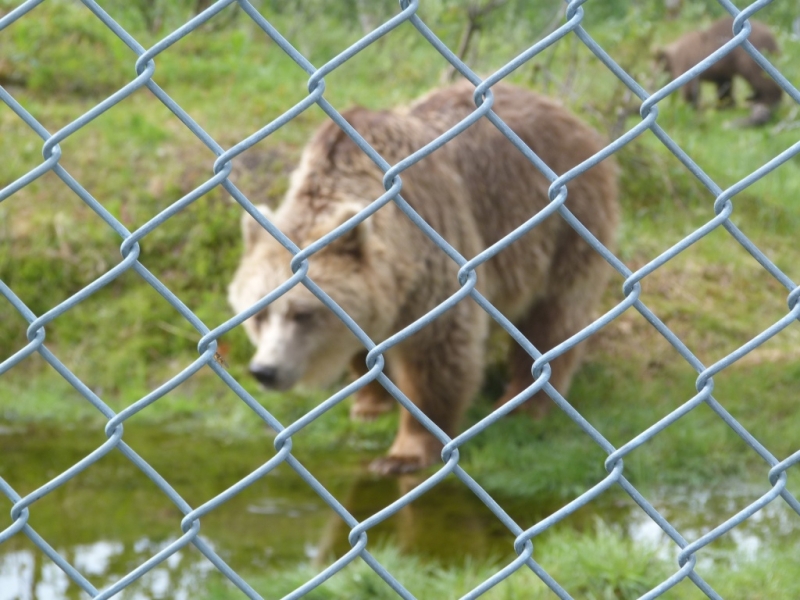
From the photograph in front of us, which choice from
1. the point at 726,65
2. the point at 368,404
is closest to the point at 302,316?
the point at 368,404

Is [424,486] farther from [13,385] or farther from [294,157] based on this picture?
[294,157]

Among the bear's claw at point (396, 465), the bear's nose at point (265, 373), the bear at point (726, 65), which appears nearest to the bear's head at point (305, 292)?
the bear's nose at point (265, 373)

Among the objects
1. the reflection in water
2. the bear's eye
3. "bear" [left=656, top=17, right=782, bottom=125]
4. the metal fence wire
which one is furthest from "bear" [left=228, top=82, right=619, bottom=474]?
"bear" [left=656, top=17, right=782, bottom=125]

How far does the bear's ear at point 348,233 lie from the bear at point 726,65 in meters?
4.79

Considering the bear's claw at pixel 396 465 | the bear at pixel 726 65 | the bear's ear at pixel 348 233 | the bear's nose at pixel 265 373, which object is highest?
the bear's ear at pixel 348 233

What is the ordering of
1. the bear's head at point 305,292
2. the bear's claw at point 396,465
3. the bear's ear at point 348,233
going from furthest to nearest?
the bear's claw at point 396,465 < the bear's head at point 305,292 < the bear's ear at point 348,233

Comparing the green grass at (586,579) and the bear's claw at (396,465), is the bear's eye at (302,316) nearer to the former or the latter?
the bear's claw at (396,465)

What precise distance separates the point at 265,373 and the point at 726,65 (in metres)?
6.47

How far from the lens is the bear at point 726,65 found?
904 centimetres

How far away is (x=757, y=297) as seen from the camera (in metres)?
6.50

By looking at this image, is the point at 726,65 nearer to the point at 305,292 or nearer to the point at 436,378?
the point at 436,378

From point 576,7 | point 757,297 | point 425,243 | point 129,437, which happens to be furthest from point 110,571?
point 757,297

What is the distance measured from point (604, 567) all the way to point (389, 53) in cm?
674

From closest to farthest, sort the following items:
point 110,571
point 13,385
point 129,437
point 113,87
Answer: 1. point 110,571
2. point 129,437
3. point 13,385
4. point 113,87
